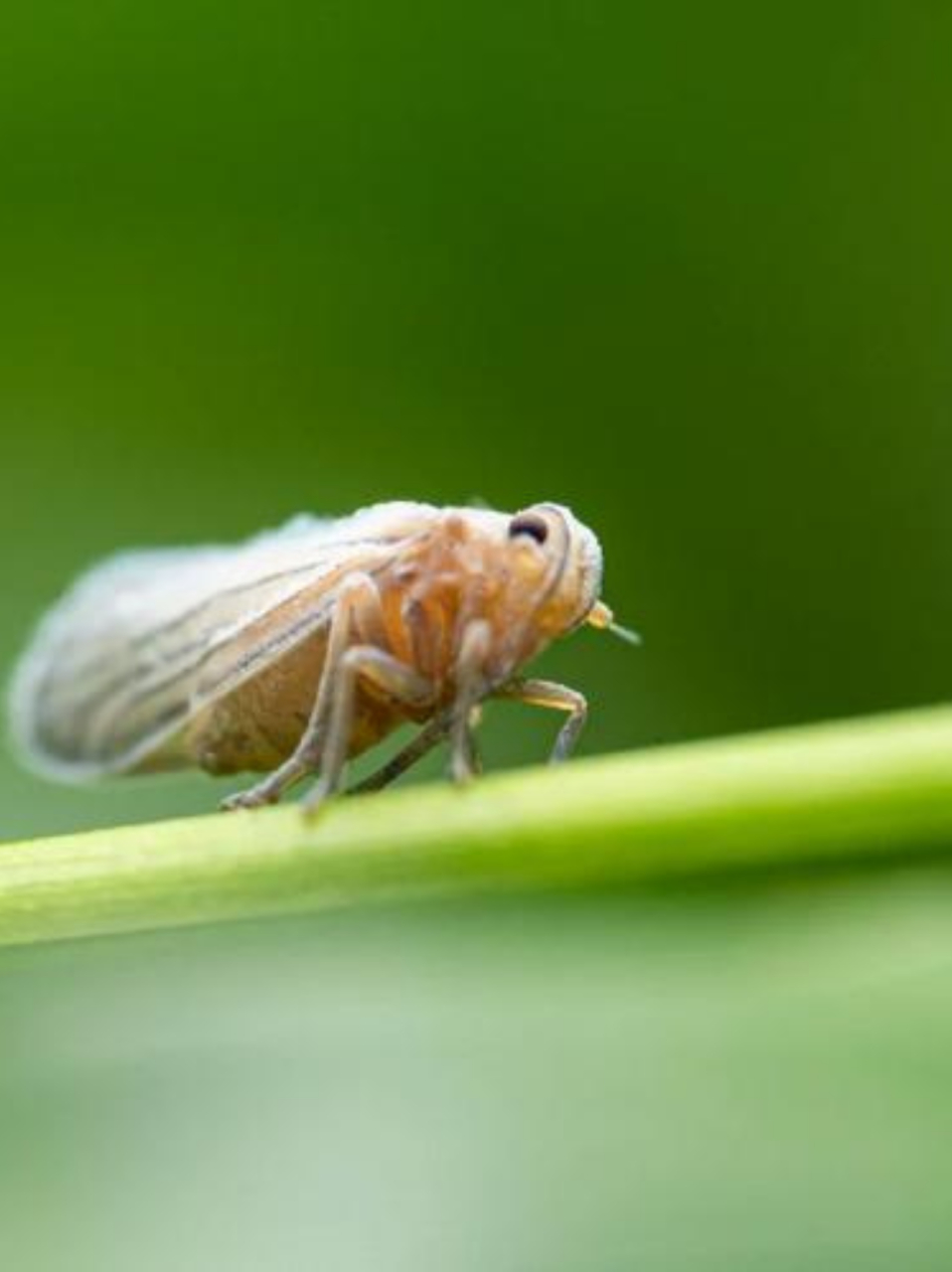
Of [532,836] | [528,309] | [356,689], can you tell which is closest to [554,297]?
[528,309]

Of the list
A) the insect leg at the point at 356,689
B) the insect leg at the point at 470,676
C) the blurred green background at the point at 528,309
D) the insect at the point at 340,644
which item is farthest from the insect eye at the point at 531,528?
the blurred green background at the point at 528,309

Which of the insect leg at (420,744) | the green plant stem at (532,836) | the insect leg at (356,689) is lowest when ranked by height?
the insect leg at (420,744)

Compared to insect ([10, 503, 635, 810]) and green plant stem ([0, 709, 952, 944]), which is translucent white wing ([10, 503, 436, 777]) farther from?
green plant stem ([0, 709, 952, 944])

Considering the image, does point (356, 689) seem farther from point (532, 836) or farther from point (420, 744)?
point (532, 836)

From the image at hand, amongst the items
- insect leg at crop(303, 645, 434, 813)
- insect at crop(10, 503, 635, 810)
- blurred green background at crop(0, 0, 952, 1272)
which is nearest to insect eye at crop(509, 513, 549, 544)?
insect at crop(10, 503, 635, 810)

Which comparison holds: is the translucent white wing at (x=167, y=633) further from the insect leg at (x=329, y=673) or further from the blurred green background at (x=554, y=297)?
the blurred green background at (x=554, y=297)

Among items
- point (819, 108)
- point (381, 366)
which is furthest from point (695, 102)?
point (381, 366)
